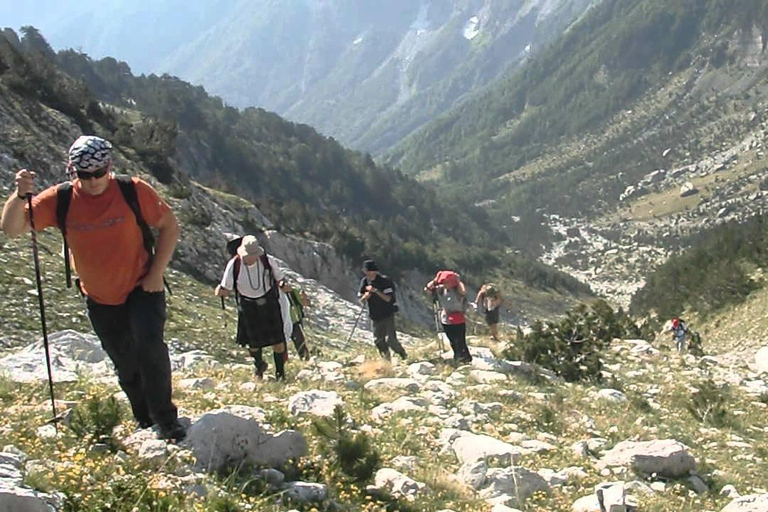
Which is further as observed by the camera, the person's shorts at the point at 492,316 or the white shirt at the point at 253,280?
the person's shorts at the point at 492,316

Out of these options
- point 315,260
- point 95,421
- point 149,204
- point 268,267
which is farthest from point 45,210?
point 315,260

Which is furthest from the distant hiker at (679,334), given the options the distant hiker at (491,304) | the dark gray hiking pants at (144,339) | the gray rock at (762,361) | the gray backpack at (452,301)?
the dark gray hiking pants at (144,339)

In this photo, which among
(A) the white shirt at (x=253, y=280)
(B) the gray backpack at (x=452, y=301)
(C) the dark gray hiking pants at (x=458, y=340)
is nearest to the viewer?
(A) the white shirt at (x=253, y=280)

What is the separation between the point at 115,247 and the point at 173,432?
1.39 m

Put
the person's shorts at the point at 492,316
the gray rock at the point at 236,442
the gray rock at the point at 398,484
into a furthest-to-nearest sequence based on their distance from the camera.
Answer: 1. the person's shorts at the point at 492,316
2. the gray rock at the point at 398,484
3. the gray rock at the point at 236,442

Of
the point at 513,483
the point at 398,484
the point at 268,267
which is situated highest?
the point at 268,267

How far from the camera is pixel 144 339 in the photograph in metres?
5.50

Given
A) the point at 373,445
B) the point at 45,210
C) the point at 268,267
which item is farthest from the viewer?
the point at 268,267

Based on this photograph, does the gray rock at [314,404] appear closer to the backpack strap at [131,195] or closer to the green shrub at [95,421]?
the green shrub at [95,421]

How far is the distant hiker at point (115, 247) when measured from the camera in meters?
5.23

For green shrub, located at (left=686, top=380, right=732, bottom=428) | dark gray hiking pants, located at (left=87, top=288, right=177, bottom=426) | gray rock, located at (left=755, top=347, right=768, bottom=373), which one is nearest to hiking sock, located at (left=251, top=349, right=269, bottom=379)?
dark gray hiking pants, located at (left=87, top=288, right=177, bottom=426)

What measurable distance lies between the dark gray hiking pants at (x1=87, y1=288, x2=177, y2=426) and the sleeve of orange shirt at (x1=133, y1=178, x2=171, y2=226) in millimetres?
533

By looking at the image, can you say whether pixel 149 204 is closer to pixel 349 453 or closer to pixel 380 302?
pixel 349 453

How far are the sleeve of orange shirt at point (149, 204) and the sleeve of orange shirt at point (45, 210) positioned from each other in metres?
0.57
